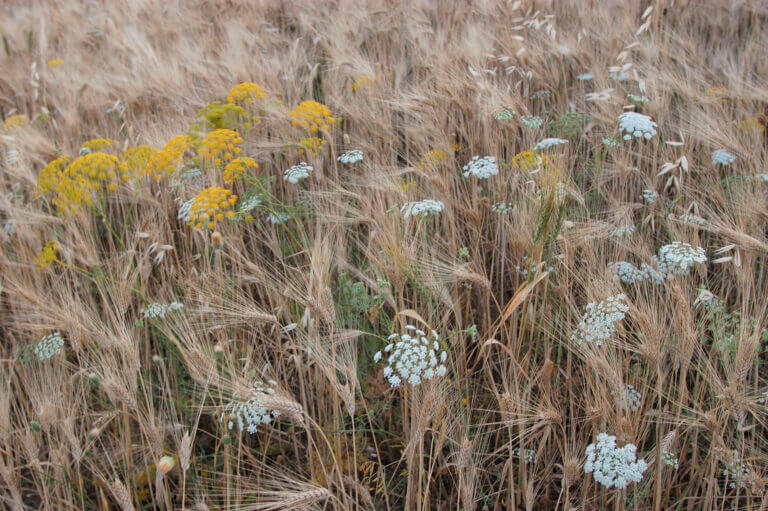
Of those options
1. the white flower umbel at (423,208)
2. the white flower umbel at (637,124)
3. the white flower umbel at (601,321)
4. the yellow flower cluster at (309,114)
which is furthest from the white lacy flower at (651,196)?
the yellow flower cluster at (309,114)

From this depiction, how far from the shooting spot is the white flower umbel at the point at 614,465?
3.41ft

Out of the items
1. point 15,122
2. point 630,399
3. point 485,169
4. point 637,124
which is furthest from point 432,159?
point 15,122

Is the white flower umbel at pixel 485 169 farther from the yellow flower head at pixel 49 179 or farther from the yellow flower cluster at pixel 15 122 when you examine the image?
the yellow flower cluster at pixel 15 122

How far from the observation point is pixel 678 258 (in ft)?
4.36

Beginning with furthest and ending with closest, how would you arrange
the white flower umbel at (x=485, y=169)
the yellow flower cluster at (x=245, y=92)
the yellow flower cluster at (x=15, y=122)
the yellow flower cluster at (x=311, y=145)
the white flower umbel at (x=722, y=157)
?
the yellow flower cluster at (x=15, y=122) < the yellow flower cluster at (x=245, y=92) < the yellow flower cluster at (x=311, y=145) < the white flower umbel at (x=722, y=157) < the white flower umbel at (x=485, y=169)

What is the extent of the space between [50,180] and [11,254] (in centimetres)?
37

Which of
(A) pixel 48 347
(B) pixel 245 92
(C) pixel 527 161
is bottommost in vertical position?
(A) pixel 48 347

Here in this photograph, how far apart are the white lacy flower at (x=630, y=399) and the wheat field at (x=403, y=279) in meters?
0.01

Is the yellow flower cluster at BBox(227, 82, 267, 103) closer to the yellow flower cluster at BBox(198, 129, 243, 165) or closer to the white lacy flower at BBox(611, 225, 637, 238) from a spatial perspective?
the yellow flower cluster at BBox(198, 129, 243, 165)

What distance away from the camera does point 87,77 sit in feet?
9.43

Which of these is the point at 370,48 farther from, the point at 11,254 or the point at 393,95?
the point at 11,254

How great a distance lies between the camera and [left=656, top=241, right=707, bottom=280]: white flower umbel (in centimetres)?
131

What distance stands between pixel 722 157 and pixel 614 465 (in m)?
1.30

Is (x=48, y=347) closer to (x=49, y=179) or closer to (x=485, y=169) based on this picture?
(x=49, y=179)
